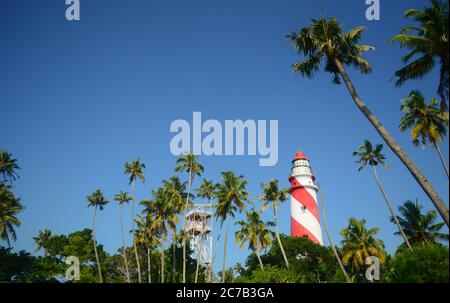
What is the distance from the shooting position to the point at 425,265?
25.1 metres

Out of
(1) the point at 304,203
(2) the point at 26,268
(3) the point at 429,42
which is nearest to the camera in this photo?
(3) the point at 429,42

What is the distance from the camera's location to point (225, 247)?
166 feet

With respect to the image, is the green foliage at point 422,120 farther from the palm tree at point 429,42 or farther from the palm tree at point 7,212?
the palm tree at point 7,212

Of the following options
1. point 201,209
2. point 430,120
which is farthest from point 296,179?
point 430,120

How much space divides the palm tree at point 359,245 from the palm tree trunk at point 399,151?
27.1 meters

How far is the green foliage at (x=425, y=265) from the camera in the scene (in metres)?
24.2

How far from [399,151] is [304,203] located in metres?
49.0

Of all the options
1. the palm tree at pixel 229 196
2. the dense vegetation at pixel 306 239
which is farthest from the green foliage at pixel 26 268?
the palm tree at pixel 229 196

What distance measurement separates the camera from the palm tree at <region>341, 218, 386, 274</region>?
150 ft
